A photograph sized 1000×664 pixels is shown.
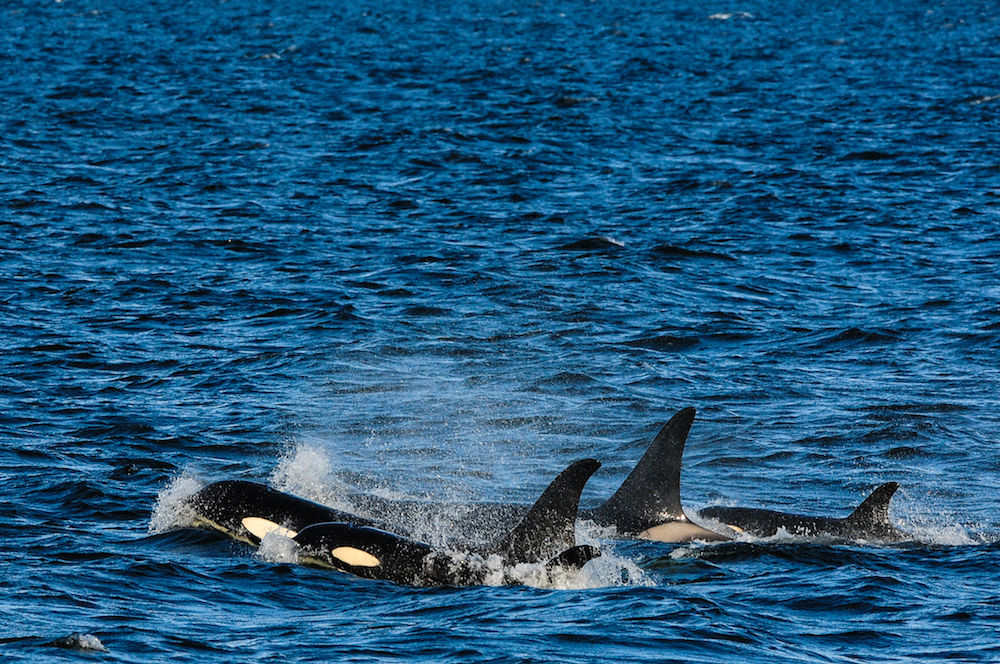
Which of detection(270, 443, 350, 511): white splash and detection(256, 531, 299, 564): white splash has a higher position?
detection(256, 531, 299, 564): white splash

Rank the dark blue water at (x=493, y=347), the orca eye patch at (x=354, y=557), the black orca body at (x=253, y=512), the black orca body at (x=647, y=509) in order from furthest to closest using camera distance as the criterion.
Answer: the black orca body at (x=647, y=509) → the black orca body at (x=253, y=512) → the orca eye patch at (x=354, y=557) → the dark blue water at (x=493, y=347)

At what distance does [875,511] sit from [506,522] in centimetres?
343

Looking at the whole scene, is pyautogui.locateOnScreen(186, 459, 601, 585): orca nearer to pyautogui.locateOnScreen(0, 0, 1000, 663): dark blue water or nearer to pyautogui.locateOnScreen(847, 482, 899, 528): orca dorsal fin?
pyautogui.locateOnScreen(0, 0, 1000, 663): dark blue water

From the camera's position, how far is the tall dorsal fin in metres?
12.2

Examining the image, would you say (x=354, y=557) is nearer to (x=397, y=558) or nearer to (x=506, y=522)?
(x=397, y=558)

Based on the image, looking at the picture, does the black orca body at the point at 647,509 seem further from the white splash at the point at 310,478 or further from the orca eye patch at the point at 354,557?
the orca eye patch at the point at 354,557

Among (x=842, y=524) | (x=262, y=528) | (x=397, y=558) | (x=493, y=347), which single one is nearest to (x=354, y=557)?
(x=397, y=558)

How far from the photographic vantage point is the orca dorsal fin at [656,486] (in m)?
14.4

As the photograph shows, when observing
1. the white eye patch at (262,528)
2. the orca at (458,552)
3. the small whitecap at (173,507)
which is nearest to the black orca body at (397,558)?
the orca at (458,552)

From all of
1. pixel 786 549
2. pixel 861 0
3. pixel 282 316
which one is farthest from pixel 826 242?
pixel 861 0

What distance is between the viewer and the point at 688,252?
2664 centimetres

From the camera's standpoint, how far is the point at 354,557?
40.8ft

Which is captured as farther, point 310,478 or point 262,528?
point 310,478

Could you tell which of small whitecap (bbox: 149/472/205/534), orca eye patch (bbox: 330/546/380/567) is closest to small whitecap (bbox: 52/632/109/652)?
orca eye patch (bbox: 330/546/380/567)
